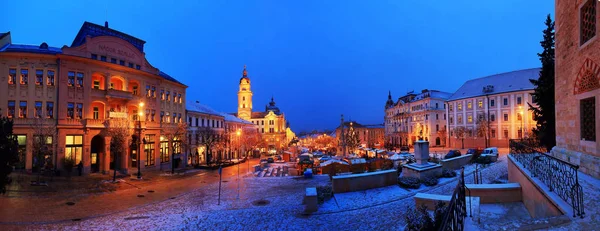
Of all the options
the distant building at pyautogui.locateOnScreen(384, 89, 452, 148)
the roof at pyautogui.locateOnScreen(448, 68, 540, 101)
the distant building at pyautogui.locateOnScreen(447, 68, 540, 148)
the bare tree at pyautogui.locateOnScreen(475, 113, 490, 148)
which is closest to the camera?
the distant building at pyautogui.locateOnScreen(447, 68, 540, 148)

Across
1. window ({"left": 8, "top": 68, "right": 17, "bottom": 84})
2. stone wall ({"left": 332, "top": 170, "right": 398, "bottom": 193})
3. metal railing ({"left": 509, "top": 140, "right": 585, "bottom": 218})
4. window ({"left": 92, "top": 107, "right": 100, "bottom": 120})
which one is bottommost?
stone wall ({"left": 332, "top": 170, "right": 398, "bottom": 193})

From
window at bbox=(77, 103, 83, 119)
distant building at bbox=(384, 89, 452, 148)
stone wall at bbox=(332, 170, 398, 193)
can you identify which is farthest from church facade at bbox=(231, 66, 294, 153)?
stone wall at bbox=(332, 170, 398, 193)

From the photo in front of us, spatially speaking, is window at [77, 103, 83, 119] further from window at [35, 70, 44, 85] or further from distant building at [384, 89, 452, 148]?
distant building at [384, 89, 452, 148]

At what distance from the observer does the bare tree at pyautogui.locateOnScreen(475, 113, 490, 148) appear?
53375 mm

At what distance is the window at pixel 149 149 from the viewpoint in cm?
3447

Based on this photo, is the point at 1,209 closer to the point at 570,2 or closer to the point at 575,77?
the point at 575,77

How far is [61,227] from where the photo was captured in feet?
39.2

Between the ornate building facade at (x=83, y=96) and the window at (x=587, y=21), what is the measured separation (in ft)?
103

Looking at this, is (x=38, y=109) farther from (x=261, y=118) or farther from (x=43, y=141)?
(x=261, y=118)

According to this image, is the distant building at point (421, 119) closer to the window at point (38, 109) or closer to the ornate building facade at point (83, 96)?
the ornate building facade at point (83, 96)

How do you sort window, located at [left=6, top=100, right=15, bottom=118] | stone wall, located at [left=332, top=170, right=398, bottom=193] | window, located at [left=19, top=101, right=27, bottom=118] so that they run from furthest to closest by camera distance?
window, located at [left=19, top=101, right=27, bottom=118] < window, located at [left=6, top=100, right=15, bottom=118] < stone wall, located at [left=332, top=170, right=398, bottom=193]

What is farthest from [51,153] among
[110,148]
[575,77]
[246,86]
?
[246,86]

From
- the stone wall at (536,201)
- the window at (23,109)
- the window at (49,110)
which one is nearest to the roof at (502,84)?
the stone wall at (536,201)

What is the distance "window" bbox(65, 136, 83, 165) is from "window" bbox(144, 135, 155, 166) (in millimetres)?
6773
